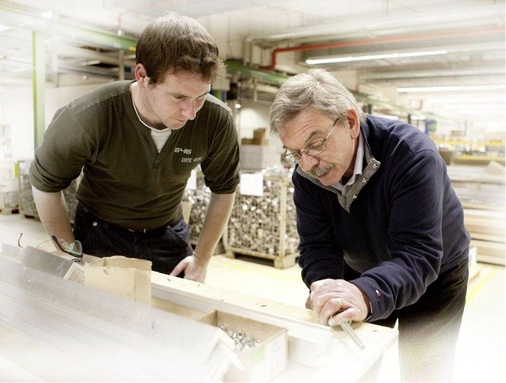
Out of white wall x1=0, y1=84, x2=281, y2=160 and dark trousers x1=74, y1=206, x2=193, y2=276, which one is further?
dark trousers x1=74, y1=206, x2=193, y2=276

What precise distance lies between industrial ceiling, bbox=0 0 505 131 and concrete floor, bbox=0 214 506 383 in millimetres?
533

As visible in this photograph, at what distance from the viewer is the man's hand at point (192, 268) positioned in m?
2.04

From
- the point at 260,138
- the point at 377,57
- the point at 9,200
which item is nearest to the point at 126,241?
the point at 9,200

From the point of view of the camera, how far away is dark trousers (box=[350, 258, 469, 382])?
5.99ft

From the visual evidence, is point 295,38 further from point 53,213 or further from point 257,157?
point 53,213

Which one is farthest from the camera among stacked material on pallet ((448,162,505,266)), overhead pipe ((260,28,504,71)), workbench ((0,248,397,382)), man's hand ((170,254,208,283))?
overhead pipe ((260,28,504,71))

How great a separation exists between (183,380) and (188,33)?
1016 mm

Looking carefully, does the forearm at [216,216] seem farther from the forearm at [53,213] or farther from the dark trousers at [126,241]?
the forearm at [53,213]

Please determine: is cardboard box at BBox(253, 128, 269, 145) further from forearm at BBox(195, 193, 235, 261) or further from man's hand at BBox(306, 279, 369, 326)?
man's hand at BBox(306, 279, 369, 326)

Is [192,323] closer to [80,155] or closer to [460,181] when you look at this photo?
[80,155]

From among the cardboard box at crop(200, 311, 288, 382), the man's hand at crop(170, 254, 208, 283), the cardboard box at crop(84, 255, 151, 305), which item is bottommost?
the man's hand at crop(170, 254, 208, 283)

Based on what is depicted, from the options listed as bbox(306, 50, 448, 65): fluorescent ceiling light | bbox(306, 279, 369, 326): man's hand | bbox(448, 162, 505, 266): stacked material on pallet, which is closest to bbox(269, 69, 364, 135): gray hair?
bbox(306, 279, 369, 326): man's hand

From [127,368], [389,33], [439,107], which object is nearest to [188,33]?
[127,368]

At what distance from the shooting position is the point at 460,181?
6.84 m
